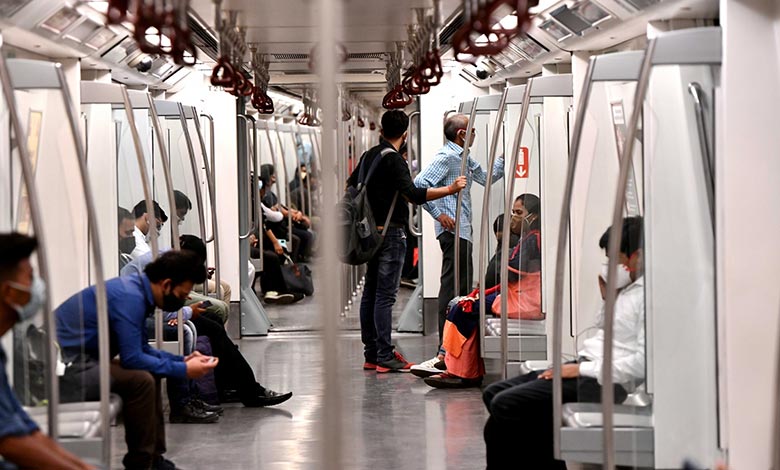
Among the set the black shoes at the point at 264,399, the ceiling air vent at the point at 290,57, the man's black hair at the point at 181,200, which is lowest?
the black shoes at the point at 264,399

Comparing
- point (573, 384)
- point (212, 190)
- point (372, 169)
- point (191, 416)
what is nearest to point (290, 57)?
point (212, 190)

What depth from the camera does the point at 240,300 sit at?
9.79m

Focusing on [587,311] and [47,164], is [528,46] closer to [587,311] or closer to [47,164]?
[587,311]

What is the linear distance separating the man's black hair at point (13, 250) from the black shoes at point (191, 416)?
10.5 feet

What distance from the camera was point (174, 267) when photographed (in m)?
4.81

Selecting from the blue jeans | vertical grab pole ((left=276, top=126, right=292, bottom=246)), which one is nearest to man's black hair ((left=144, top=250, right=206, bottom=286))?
the blue jeans

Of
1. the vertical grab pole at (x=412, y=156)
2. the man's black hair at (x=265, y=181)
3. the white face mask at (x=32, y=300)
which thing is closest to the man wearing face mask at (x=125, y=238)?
the white face mask at (x=32, y=300)

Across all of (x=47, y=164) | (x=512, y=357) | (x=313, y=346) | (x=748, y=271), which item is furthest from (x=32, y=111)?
(x=313, y=346)

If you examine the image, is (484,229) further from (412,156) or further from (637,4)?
(412,156)

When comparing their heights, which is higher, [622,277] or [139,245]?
[139,245]

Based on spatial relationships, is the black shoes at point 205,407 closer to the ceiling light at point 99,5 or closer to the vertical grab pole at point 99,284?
the ceiling light at point 99,5

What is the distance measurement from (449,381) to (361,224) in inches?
43.3

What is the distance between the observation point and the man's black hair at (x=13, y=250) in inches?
129

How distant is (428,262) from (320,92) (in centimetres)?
646
